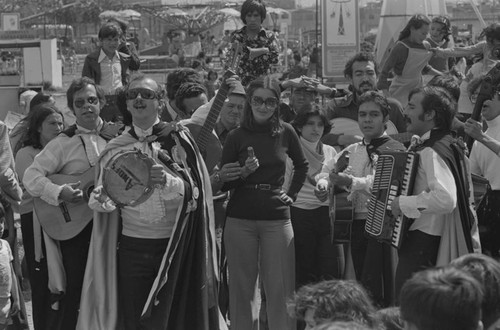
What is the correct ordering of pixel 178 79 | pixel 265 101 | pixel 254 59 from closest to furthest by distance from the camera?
pixel 265 101
pixel 178 79
pixel 254 59

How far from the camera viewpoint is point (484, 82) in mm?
6324

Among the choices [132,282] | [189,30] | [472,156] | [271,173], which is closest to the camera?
[132,282]

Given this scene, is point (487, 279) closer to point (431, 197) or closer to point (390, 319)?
point (390, 319)

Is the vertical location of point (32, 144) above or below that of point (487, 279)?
above

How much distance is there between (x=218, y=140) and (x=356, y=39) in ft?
24.6

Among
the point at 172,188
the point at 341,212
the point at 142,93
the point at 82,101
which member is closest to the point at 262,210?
the point at 341,212

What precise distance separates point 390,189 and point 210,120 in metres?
1.55

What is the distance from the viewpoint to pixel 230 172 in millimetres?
6062

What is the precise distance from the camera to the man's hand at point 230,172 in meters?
6.05

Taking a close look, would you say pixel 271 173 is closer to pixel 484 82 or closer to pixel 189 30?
pixel 484 82

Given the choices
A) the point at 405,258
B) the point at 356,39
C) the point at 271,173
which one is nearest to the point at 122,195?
the point at 271,173

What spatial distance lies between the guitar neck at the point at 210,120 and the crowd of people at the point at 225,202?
0.04ft

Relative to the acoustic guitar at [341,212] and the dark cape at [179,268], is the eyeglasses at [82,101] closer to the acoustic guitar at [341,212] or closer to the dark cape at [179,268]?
the dark cape at [179,268]

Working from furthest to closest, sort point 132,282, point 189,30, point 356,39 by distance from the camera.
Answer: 1. point 189,30
2. point 356,39
3. point 132,282
